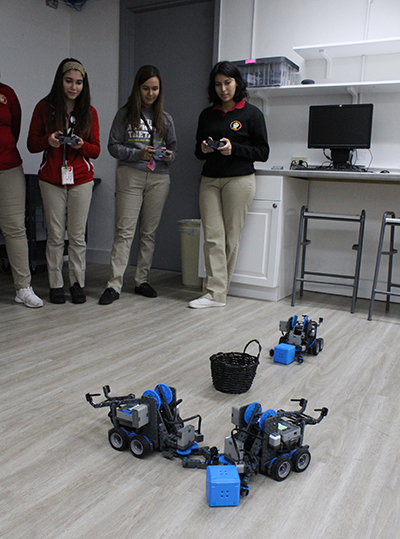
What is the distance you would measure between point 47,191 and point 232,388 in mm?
1779

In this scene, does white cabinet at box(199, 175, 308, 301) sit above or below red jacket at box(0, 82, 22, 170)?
below

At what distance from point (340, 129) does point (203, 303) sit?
1482mm

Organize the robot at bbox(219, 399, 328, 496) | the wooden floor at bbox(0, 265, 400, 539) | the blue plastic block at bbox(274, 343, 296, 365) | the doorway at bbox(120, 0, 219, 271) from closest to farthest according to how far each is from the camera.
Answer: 1. the wooden floor at bbox(0, 265, 400, 539)
2. the robot at bbox(219, 399, 328, 496)
3. the blue plastic block at bbox(274, 343, 296, 365)
4. the doorway at bbox(120, 0, 219, 271)

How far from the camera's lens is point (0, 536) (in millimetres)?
1031

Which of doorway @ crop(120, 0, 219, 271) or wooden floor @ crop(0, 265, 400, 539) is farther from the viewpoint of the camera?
doorway @ crop(120, 0, 219, 271)

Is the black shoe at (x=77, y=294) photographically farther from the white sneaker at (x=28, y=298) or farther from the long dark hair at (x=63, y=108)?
the long dark hair at (x=63, y=108)

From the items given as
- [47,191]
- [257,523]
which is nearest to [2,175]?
[47,191]

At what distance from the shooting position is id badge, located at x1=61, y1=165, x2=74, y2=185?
286cm

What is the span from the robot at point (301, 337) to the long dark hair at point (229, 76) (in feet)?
5.00

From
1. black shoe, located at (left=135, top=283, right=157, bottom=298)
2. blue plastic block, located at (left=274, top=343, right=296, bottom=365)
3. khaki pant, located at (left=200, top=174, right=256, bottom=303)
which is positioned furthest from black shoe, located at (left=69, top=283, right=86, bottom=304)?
blue plastic block, located at (left=274, top=343, right=296, bottom=365)

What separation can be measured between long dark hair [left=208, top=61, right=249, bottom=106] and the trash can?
0.92m

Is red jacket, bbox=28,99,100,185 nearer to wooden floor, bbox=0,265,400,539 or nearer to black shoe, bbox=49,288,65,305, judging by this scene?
black shoe, bbox=49,288,65,305

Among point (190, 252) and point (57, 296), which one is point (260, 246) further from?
point (57, 296)

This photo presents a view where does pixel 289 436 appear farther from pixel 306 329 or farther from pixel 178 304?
pixel 178 304
